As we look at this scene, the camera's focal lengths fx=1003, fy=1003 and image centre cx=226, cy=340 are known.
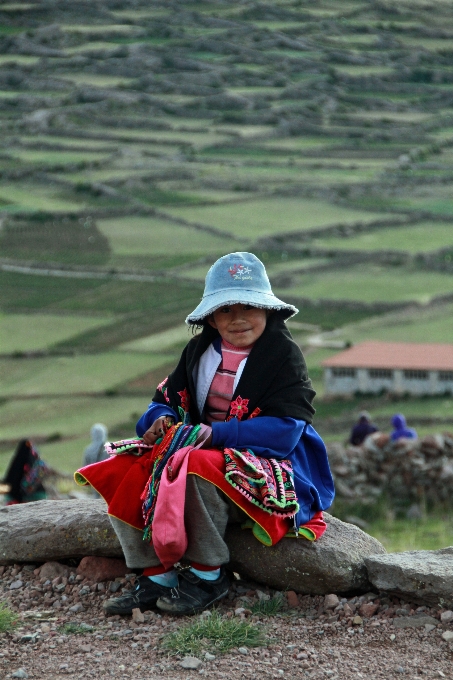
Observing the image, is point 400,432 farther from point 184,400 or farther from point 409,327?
point 409,327

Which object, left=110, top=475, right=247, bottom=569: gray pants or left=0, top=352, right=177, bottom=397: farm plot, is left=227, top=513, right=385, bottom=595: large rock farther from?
left=0, top=352, right=177, bottom=397: farm plot

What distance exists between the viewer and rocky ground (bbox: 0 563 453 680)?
376cm

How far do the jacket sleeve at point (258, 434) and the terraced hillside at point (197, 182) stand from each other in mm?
15249

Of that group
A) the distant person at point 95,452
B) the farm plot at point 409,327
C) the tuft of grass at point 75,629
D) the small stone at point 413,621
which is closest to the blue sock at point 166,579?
the tuft of grass at point 75,629

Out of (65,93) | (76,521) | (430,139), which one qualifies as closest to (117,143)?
(65,93)

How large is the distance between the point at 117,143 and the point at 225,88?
12.3 metres

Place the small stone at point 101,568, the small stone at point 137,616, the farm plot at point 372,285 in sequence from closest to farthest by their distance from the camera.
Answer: the small stone at point 137,616 → the small stone at point 101,568 → the farm plot at point 372,285

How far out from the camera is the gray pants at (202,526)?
4.19 metres

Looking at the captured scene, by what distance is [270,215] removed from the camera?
4362cm

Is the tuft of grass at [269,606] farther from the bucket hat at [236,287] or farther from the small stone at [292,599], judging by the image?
the bucket hat at [236,287]

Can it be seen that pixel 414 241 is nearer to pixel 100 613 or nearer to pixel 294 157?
pixel 294 157

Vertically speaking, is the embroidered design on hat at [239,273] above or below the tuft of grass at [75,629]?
above

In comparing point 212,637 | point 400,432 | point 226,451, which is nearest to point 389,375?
point 400,432

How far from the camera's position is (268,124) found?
59.9 m
